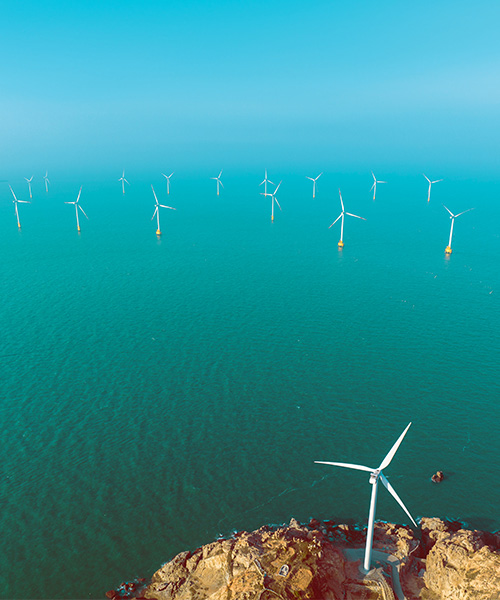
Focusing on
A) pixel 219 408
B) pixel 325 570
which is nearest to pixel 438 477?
pixel 325 570

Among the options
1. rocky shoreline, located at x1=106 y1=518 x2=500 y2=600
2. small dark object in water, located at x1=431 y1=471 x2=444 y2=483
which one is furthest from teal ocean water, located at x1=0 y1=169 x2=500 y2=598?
rocky shoreline, located at x1=106 y1=518 x2=500 y2=600

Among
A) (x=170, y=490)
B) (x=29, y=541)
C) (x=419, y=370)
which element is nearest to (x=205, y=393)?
(x=170, y=490)

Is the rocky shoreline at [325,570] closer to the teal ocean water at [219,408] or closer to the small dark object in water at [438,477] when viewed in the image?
the teal ocean water at [219,408]

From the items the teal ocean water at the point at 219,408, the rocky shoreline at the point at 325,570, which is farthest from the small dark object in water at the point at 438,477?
the rocky shoreline at the point at 325,570

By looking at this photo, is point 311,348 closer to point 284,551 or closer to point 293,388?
point 293,388

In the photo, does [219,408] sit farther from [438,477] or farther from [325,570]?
[325,570]
